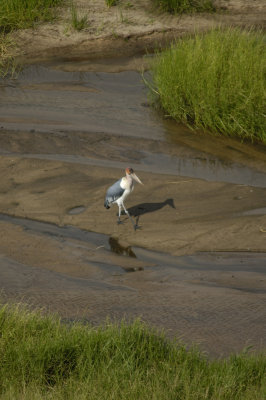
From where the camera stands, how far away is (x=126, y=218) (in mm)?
6750

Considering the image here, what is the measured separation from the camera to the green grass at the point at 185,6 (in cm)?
1256

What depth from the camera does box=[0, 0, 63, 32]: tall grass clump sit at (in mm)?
11656

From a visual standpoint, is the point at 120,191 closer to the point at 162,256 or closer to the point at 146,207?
the point at 146,207

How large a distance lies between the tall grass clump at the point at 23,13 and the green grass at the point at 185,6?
201 cm

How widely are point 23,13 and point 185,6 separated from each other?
297 cm

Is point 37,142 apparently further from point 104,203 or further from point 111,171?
point 104,203

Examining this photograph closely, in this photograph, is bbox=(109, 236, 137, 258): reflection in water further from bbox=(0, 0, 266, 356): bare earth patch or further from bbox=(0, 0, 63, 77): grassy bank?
bbox=(0, 0, 63, 77): grassy bank

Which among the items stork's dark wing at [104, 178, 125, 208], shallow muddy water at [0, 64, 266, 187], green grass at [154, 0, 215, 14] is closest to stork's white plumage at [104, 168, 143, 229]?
stork's dark wing at [104, 178, 125, 208]

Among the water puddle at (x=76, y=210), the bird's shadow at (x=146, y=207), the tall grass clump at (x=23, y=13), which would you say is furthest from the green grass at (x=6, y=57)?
the bird's shadow at (x=146, y=207)

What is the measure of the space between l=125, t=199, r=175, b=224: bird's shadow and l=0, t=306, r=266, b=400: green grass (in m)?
2.69

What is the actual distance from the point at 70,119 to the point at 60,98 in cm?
82


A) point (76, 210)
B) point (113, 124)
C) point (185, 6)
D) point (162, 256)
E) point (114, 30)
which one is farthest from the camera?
point (185, 6)

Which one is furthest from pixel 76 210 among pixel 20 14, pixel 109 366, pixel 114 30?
pixel 114 30

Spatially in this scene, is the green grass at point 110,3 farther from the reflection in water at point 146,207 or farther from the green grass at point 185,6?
the reflection in water at point 146,207
